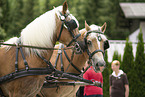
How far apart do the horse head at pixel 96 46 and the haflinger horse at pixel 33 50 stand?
612mm

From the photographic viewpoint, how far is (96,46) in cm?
376

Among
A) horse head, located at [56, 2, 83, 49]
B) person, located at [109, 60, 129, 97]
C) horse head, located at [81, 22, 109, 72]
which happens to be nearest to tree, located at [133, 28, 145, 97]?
person, located at [109, 60, 129, 97]

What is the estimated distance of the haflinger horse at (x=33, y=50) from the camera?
2791 mm

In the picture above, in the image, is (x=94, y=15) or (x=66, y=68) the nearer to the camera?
(x=66, y=68)

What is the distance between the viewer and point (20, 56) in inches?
113

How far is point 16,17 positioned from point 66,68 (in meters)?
34.1

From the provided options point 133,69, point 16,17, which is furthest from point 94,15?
point 133,69

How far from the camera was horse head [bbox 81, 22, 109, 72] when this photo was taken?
3535 mm

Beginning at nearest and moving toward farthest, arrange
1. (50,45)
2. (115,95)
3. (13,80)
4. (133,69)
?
(13,80) → (50,45) → (115,95) → (133,69)

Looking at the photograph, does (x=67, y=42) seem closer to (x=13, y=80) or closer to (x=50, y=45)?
(x=50, y=45)

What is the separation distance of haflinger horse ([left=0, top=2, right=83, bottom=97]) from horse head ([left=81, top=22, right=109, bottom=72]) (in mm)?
612

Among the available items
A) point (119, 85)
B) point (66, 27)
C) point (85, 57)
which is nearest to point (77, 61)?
point (85, 57)

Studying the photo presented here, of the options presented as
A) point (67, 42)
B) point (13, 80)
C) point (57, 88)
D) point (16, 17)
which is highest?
point (16, 17)

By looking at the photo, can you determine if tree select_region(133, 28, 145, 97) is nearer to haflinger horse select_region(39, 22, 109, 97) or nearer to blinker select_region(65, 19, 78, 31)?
haflinger horse select_region(39, 22, 109, 97)
